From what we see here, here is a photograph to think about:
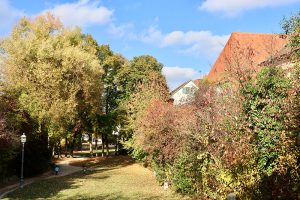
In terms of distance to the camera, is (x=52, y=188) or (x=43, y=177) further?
(x=43, y=177)

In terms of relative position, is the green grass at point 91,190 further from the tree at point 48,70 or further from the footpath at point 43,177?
the tree at point 48,70

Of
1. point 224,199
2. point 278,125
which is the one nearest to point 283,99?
point 278,125

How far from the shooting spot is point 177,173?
1922 cm

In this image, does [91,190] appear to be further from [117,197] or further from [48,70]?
[48,70]

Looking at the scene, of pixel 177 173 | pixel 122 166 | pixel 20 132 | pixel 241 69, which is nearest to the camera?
pixel 241 69

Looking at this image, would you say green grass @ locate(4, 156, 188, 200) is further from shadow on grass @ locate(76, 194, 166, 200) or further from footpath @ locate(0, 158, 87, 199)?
footpath @ locate(0, 158, 87, 199)

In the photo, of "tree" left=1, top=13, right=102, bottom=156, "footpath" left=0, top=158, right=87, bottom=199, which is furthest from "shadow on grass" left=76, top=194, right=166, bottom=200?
"tree" left=1, top=13, right=102, bottom=156

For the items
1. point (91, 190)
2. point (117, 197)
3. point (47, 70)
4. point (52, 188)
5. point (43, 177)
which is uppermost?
point (47, 70)

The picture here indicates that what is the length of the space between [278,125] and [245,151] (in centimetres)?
143

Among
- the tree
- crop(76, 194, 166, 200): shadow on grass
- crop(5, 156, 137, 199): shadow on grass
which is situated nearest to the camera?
crop(76, 194, 166, 200): shadow on grass

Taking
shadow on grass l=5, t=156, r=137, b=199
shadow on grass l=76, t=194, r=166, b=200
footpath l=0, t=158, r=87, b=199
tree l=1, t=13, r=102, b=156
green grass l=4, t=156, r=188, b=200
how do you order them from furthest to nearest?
tree l=1, t=13, r=102, b=156
footpath l=0, t=158, r=87, b=199
shadow on grass l=5, t=156, r=137, b=199
green grass l=4, t=156, r=188, b=200
shadow on grass l=76, t=194, r=166, b=200

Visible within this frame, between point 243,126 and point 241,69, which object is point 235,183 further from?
point 241,69

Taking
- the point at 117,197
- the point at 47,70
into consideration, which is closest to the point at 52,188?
the point at 117,197

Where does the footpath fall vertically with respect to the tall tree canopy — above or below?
below
